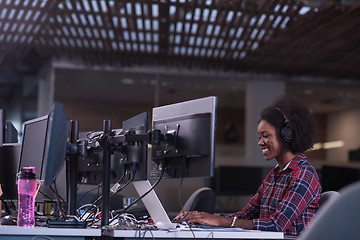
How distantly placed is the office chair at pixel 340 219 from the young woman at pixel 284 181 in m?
1.40

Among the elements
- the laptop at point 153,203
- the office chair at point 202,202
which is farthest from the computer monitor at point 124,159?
the office chair at point 202,202

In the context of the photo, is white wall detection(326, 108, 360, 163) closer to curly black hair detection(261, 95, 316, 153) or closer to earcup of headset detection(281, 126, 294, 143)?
curly black hair detection(261, 95, 316, 153)

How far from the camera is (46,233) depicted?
2.42m

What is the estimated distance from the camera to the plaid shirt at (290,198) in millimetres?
2904

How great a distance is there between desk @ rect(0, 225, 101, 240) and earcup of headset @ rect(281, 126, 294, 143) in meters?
1.27

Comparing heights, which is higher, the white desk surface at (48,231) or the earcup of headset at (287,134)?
the earcup of headset at (287,134)

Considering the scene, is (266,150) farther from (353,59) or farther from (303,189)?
(353,59)

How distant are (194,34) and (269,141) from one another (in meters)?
5.19

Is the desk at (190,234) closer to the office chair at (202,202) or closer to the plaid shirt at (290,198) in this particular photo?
→ the plaid shirt at (290,198)

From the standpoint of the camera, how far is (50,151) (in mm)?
2508

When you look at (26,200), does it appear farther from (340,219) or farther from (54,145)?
(340,219)

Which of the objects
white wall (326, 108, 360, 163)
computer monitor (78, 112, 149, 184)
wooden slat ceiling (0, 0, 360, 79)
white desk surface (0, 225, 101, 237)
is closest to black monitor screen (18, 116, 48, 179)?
computer monitor (78, 112, 149, 184)

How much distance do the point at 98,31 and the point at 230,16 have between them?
1845mm

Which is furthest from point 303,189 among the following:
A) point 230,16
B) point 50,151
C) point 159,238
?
point 230,16
